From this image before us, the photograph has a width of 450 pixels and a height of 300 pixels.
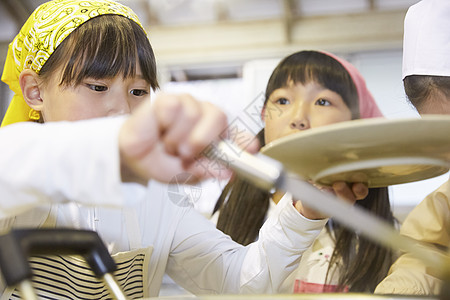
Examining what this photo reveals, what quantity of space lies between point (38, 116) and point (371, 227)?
0.59 m

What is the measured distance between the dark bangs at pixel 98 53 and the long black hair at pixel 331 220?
377 millimetres

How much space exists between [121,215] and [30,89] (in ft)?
0.82

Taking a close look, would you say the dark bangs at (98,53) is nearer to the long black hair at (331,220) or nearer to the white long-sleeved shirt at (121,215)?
the white long-sleeved shirt at (121,215)

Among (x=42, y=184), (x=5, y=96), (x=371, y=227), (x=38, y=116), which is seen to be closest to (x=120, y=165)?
(x=42, y=184)

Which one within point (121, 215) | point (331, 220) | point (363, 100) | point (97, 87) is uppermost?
point (97, 87)

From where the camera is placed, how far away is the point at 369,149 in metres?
0.51

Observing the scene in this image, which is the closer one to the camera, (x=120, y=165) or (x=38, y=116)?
(x=120, y=165)

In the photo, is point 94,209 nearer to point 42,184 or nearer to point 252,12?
point 42,184

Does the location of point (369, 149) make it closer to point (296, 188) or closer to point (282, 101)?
point (296, 188)

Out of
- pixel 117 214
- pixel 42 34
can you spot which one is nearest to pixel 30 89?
pixel 42 34

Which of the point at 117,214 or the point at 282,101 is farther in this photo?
the point at 282,101

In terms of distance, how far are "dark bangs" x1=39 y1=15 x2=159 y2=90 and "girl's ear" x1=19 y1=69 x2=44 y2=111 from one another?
0.03 m

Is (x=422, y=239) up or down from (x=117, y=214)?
down

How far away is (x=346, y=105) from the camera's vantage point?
1.19 m
